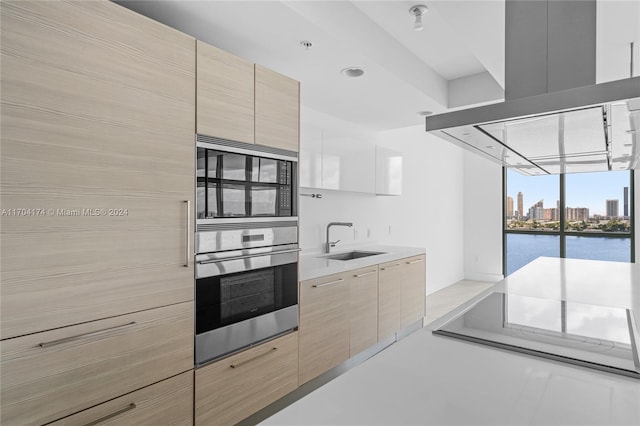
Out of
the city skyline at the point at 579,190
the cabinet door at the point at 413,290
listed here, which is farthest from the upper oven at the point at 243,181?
the city skyline at the point at 579,190

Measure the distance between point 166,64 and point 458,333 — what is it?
1671 millimetres

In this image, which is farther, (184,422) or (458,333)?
(184,422)

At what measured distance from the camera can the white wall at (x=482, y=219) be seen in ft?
21.9

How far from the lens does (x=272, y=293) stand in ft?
7.24

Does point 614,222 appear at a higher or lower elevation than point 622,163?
lower

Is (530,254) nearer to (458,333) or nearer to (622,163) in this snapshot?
(622,163)

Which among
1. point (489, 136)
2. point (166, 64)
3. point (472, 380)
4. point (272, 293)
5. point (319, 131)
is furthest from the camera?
point (319, 131)

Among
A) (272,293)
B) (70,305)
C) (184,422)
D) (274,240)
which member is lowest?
(184,422)

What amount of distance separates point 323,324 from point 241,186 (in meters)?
1.20

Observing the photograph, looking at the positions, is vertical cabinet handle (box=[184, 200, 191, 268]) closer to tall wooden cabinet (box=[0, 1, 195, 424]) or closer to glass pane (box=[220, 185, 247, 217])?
tall wooden cabinet (box=[0, 1, 195, 424])

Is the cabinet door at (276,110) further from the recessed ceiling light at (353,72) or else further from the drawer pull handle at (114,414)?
the drawer pull handle at (114,414)

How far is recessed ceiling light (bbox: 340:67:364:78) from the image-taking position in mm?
2574

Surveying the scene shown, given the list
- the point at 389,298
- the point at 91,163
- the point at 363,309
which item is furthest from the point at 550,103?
the point at 389,298

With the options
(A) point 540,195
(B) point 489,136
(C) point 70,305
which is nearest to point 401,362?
(B) point 489,136
